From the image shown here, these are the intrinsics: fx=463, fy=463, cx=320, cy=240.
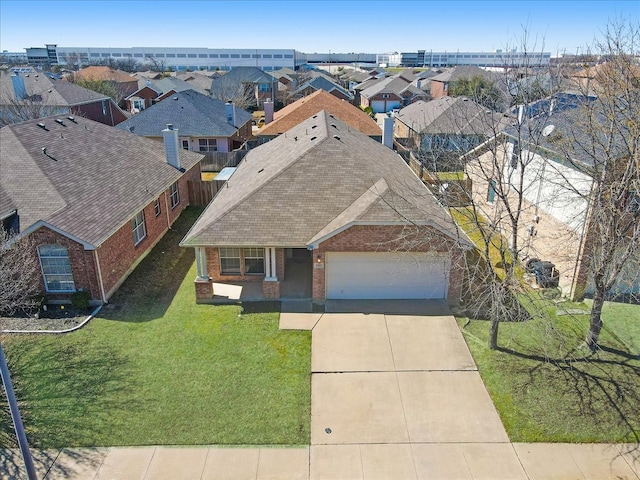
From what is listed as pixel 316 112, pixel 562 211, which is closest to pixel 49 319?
pixel 562 211

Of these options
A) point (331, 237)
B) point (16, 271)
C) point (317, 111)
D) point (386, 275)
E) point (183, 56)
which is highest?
point (183, 56)

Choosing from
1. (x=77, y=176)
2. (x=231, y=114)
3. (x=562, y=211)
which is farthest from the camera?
(x=231, y=114)

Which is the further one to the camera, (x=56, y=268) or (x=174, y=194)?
(x=174, y=194)

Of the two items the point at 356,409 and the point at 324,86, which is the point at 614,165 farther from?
the point at 324,86

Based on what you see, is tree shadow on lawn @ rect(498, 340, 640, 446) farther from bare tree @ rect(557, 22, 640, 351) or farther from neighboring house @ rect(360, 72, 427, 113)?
neighboring house @ rect(360, 72, 427, 113)

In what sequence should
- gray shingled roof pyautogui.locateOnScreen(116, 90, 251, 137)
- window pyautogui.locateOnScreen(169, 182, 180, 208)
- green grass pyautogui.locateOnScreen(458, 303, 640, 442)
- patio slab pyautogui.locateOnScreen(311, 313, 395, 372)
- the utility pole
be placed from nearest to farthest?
the utility pole < green grass pyautogui.locateOnScreen(458, 303, 640, 442) < patio slab pyautogui.locateOnScreen(311, 313, 395, 372) < window pyautogui.locateOnScreen(169, 182, 180, 208) < gray shingled roof pyautogui.locateOnScreen(116, 90, 251, 137)

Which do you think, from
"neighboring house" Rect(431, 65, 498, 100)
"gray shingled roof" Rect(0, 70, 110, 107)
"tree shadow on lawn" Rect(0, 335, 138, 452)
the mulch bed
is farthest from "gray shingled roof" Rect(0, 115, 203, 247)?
"neighboring house" Rect(431, 65, 498, 100)

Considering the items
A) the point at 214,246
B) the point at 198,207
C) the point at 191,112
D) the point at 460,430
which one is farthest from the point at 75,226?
the point at 191,112
